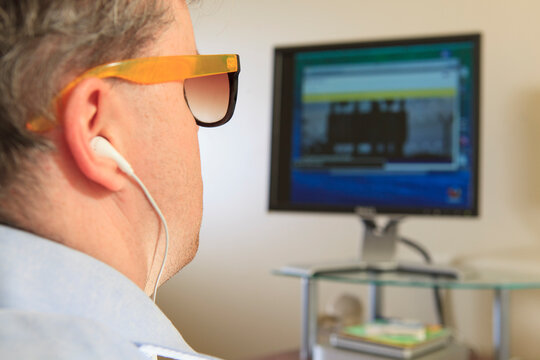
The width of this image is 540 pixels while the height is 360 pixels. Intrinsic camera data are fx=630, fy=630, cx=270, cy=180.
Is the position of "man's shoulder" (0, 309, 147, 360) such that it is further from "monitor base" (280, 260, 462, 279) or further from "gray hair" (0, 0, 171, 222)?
"monitor base" (280, 260, 462, 279)

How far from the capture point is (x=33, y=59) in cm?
31

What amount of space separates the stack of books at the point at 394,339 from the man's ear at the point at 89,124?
85 centimetres

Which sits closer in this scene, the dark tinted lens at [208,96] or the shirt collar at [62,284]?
the shirt collar at [62,284]

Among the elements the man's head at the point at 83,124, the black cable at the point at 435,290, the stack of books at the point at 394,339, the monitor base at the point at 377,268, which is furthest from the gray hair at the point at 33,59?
the black cable at the point at 435,290

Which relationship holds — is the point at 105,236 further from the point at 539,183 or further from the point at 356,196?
the point at 539,183

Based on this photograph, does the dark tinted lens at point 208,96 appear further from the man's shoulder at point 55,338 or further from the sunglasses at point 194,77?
the man's shoulder at point 55,338

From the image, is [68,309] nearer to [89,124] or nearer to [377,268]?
[89,124]

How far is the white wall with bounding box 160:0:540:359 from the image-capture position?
150 centimetres

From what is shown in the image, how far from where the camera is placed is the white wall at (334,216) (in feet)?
4.93

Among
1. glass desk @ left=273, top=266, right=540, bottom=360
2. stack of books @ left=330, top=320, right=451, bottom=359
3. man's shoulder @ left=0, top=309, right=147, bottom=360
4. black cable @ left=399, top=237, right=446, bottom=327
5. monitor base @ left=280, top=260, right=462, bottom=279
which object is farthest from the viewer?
black cable @ left=399, top=237, right=446, bottom=327

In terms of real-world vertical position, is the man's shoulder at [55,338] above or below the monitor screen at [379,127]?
below

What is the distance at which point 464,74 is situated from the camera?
4.22 ft

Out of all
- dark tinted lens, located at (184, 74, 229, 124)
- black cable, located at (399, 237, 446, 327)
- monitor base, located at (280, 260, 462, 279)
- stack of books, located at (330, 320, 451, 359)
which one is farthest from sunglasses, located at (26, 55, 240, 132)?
black cable, located at (399, 237, 446, 327)

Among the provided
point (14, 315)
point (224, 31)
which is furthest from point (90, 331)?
point (224, 31)
